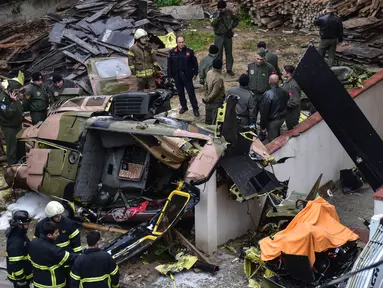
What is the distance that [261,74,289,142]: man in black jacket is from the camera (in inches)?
452

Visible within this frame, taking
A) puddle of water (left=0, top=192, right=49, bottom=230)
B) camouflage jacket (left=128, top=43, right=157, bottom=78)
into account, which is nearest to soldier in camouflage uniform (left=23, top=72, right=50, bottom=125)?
puddle of water (left=0, top=192, right=49, bottom=230)

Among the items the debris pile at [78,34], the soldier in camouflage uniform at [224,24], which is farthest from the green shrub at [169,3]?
the soldier in camouflage uniform at [224,24]

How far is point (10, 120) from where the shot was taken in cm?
1190

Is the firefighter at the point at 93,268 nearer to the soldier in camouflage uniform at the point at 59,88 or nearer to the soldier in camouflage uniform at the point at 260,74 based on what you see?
the soldier in camouflage uniform at the point at 260,74

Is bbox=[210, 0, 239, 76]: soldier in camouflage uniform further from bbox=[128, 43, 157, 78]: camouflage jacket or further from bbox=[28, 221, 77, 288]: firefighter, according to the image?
bbox=[28, 221, 77, 288]: firefighter

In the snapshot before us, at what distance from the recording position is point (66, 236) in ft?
Answer: 26.5

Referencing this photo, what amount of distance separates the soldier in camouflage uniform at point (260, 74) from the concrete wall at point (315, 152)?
1.12 meters

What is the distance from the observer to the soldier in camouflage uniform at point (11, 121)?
11.7m

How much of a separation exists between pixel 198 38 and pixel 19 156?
803 cm

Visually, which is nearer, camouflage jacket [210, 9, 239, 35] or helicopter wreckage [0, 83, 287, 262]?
helicopter wreckage [0, 83, 287, 262]

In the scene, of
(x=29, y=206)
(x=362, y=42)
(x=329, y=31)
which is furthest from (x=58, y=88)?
(x=362, y=42)

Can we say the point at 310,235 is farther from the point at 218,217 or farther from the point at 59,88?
the point at 59,88

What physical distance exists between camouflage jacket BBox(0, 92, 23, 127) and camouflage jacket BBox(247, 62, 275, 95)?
4.36 m

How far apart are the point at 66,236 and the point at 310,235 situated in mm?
2999
